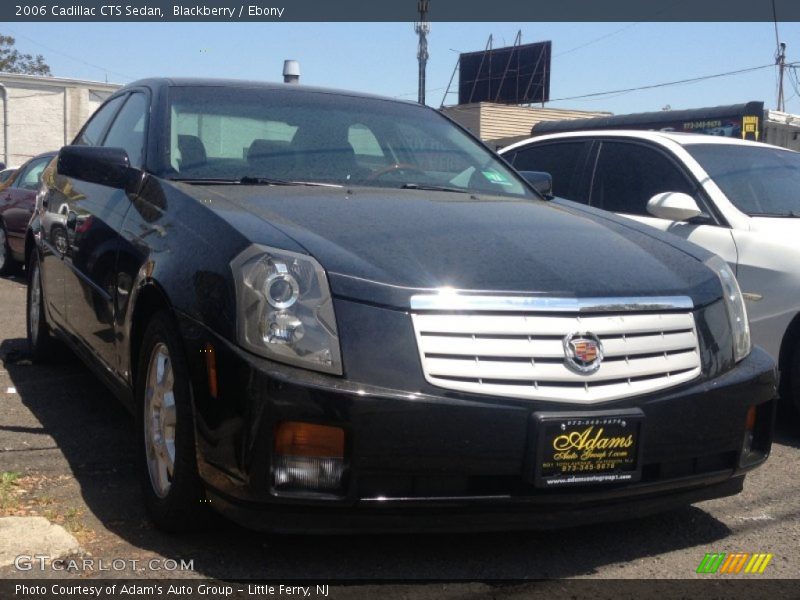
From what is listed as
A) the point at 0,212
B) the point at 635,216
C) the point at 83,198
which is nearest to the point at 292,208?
the point at 83,198

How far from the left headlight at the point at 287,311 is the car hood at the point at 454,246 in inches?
2.7

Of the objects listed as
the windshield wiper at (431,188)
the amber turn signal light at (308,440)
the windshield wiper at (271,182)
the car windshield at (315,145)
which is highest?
the car windshield at (315,145)

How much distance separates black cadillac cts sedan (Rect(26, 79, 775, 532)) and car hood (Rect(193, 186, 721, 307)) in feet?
0.03

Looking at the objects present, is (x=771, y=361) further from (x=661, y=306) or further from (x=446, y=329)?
(x=446, y=329)

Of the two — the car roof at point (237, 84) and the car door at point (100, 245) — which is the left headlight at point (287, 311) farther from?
the car roof at point (237, 84)

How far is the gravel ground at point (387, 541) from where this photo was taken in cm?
317

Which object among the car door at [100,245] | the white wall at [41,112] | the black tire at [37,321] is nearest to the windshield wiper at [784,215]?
the car door at [100,245]

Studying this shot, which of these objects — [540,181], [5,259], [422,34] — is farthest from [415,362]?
[422,34]

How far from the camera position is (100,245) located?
4293 millimetres

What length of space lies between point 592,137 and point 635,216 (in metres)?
0.77

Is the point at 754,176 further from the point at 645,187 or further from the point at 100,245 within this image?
the point at 100,245

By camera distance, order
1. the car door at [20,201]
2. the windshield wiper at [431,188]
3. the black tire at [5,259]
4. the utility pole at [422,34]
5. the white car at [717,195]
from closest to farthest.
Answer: the windshield wiper at [431,188]
the white car at [717,195]
the car door at [20,201]
the black tire at [5,259]
the utility pole at [422,34]

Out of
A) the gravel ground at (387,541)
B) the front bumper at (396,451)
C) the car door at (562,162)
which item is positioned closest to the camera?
Answer: the front bumper at (396,451)

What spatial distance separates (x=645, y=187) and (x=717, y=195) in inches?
22.3
